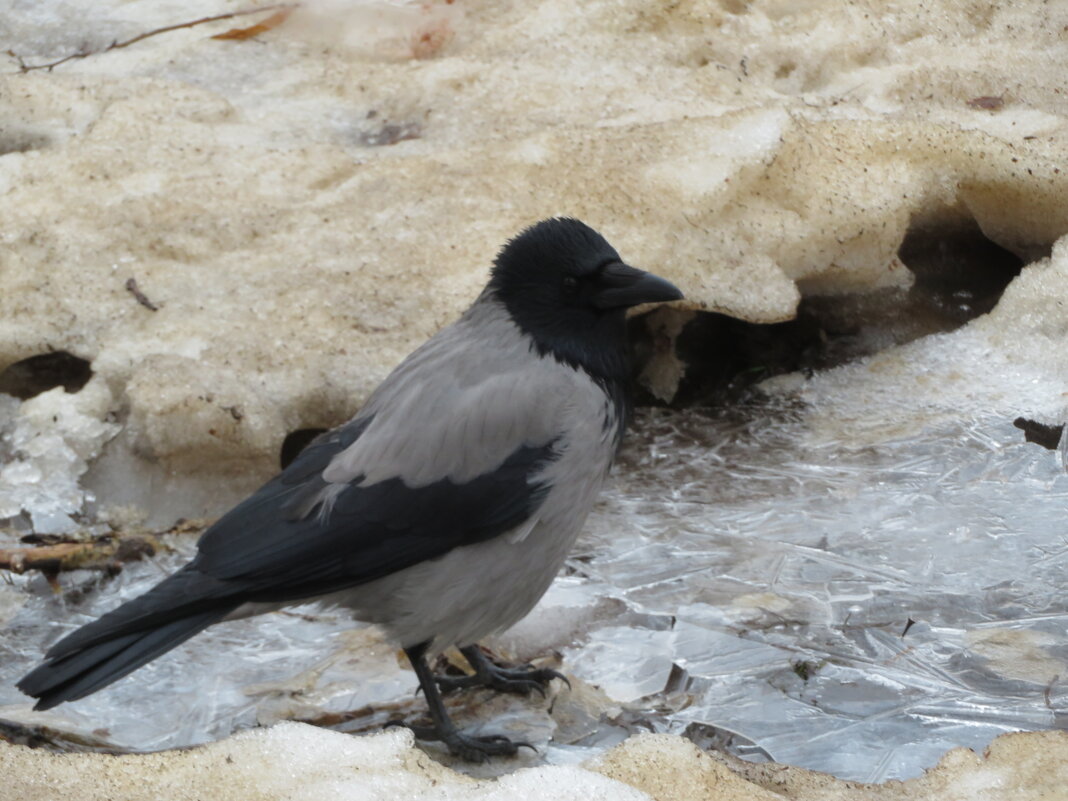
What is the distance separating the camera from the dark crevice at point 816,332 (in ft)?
20.0

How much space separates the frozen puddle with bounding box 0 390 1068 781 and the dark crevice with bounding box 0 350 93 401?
1185 mm

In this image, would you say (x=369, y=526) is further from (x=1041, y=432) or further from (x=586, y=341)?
(x=1041, y=432)

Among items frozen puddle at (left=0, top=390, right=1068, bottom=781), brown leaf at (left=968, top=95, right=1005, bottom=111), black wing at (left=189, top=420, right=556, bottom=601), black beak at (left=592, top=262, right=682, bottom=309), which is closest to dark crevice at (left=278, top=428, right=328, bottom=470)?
frozen puddle at (left=0, top=390, right=1068, bottom=781)

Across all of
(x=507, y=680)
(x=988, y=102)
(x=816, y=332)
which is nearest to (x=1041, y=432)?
(x=816, y=332)

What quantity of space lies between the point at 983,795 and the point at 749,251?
300 cm

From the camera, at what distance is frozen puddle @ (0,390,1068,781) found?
386 cm

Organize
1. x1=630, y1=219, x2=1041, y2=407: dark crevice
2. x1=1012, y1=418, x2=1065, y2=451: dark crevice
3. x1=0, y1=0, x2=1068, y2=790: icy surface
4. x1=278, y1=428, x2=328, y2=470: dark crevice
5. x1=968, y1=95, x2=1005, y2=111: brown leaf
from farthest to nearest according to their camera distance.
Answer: x1=968, y1=95, x2=1005, y2=111: brown leaf → x1=630, y1=219, x2=1041, y2=407: dark crevice → x1=278, y1=428, x2=328, y2=470: dark crevice → x1=1012, y1=418, x2=1065, y2=451: dark crevice → x1=0, y1=0, x2=1068, y2=790: icy surface

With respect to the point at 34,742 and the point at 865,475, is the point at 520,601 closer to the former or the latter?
the point at 34,742

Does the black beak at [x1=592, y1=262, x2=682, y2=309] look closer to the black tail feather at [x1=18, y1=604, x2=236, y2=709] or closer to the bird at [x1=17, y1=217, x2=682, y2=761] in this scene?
the bird at [x1=17, y1=217, x2=682, y2=761]

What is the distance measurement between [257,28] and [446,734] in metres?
5.02

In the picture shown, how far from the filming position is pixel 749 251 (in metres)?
5.71

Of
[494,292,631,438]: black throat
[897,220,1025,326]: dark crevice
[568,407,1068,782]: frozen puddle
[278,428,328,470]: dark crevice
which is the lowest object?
[568,407,1068,782]: frozen puddle

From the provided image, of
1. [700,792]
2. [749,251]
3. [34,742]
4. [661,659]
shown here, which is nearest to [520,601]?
[661,659]

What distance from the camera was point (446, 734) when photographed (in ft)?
12.4
